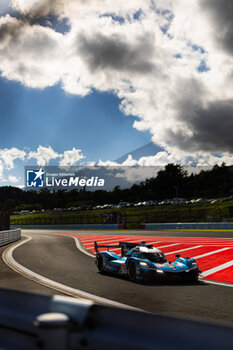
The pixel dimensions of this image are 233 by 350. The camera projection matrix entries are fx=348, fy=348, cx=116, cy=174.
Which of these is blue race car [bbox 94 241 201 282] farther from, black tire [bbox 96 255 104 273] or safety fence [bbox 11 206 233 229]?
safety fence [bbox 11 206 233 229]

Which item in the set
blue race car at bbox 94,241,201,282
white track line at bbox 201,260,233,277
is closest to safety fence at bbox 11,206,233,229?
white track line at bbox 201,260,233,277

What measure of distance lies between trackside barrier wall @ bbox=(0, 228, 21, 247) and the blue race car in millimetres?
15329

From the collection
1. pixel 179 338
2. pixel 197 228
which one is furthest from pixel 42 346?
pixel 197 228

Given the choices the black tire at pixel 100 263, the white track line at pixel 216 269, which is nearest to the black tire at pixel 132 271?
the black tire at pixel 100 263

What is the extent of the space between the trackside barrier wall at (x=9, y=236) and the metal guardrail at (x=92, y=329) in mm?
23597

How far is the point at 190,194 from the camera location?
128m

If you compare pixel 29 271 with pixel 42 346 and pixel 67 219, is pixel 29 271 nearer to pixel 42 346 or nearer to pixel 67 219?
pixel 42 346

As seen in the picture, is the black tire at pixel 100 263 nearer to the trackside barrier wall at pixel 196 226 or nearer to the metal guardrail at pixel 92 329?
the metal guardrail at pixel 92 329

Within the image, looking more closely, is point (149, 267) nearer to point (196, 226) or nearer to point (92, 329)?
point (92, 329)

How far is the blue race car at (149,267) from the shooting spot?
9.73m

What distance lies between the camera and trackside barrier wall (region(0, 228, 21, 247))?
80.8 feet

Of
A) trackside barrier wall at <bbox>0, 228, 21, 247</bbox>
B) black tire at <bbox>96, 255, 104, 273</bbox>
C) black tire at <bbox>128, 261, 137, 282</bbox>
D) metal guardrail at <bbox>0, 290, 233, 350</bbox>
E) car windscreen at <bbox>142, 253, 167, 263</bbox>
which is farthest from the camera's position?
trackside barrier wall at <bbox>0, 228, 21, 247</bbox>

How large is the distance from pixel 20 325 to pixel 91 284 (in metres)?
8.04

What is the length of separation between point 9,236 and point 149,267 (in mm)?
19824
